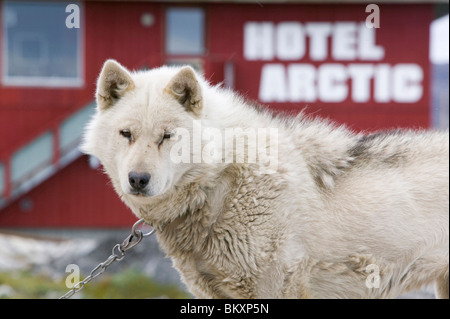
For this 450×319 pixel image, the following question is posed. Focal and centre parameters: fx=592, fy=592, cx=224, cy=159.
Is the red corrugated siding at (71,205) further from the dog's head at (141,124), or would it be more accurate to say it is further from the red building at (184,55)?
the dog's head at (141,124)

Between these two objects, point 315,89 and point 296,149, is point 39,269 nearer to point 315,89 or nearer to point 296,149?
point 315,89

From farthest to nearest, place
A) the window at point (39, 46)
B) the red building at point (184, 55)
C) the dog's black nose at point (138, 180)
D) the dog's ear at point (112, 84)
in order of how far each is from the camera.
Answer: the red building at point (184, 55)
the window at point (39, 46)
the dog's ear at point (112, 84)
the dog's black nose at point (138, 180)

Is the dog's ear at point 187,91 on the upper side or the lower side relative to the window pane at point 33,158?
upper

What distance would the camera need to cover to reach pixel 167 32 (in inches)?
577

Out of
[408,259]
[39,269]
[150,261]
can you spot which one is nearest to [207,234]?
[408,259]

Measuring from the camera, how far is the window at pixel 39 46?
46.3 ft

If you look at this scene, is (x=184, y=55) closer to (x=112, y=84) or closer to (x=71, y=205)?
(x=71, y=205)

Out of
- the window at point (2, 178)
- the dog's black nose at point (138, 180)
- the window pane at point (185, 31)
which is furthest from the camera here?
the window pane at point (185, 31)

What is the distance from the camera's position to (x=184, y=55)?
14.2 m

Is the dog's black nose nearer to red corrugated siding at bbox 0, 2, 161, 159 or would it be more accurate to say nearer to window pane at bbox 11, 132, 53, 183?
window pane at bbox 11, 132, 53, 183

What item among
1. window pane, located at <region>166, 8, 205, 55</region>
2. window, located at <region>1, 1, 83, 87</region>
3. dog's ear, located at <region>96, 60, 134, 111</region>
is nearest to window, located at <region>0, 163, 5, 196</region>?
window, located at <region>1, 1, 83, 87</region>

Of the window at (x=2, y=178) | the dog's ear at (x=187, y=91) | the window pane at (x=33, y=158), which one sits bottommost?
the window at (x=2, y=178)

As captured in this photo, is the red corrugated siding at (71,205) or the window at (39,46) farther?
the red corrugated siding at (71,205)

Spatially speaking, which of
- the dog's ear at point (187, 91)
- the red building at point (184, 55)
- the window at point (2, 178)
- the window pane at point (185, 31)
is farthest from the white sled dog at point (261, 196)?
the window pane at point (185, 31)
